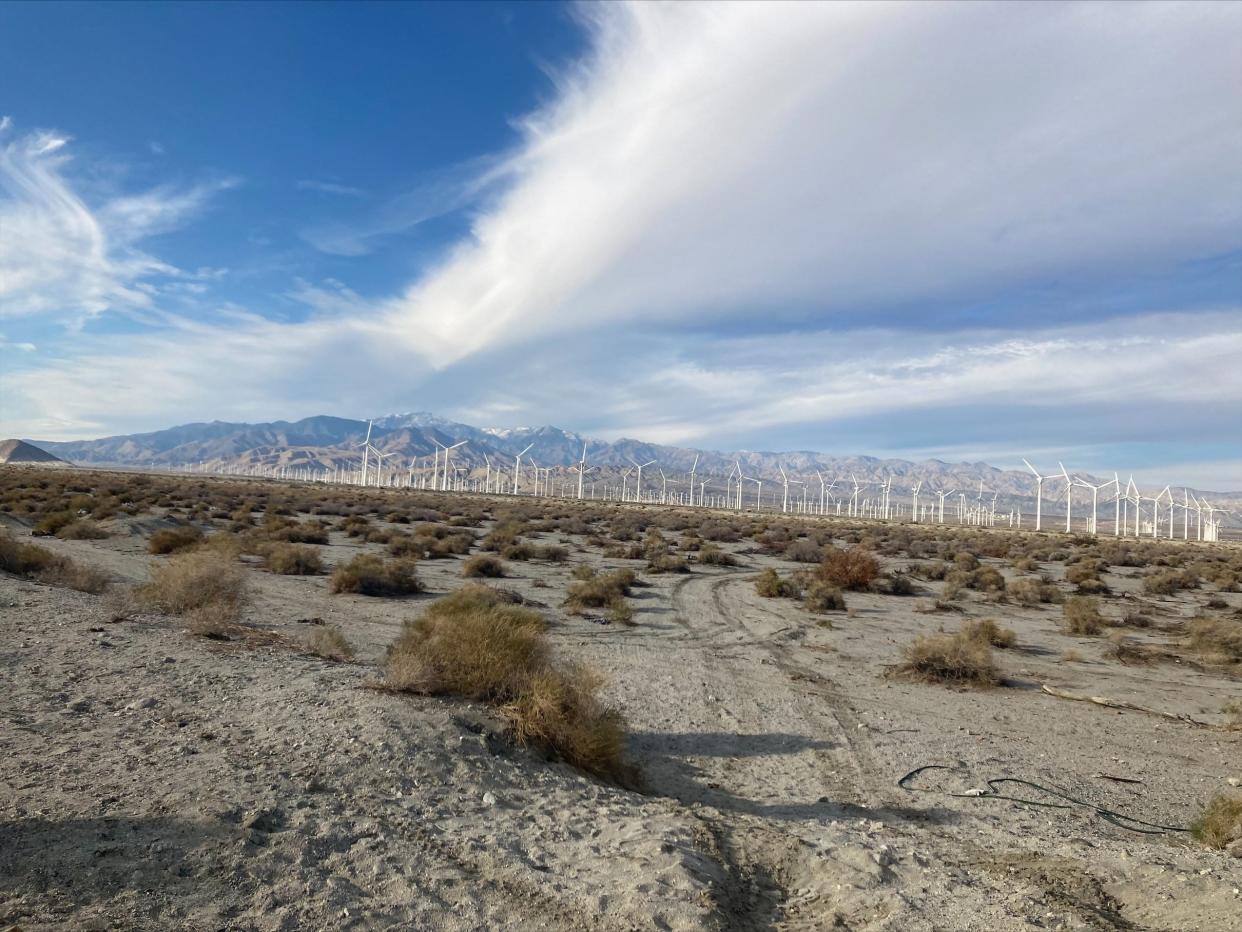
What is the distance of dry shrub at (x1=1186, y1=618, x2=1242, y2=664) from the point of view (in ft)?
65.9

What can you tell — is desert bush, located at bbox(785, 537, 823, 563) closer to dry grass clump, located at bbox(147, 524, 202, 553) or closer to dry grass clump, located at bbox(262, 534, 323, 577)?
dry grass clump, located at bbox(262, 534, 323, 577)

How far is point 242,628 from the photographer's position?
14516mm

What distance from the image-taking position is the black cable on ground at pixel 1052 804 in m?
9.37

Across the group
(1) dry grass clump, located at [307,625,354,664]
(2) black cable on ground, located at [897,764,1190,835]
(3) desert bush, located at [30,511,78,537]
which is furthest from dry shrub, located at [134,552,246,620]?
(3) desert bush, located at [30,511,78,537]

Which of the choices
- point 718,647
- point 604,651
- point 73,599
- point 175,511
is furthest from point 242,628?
point 175,511

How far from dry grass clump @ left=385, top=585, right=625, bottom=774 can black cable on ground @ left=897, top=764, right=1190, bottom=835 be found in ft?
13.5

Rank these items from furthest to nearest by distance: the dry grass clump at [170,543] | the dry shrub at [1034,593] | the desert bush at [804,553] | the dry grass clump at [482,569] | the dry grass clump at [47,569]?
the desert bush at [804,553] < the dry shrub at [1034,593] < the dry grass clump at [482,569] < the dry grass clump at [170,543] < the dry grass clump at [47,569]

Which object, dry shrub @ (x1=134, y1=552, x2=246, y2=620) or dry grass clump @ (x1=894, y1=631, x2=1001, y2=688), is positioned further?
dry grass clump @ (x1=894, y1=631, x2=1001, y2=688)

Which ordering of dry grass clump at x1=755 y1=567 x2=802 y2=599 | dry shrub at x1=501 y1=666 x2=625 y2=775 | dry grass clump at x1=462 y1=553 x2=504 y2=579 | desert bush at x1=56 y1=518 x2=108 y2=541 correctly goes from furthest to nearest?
desert bush at x1=56 y1=518 x2=108 y2=541 < dry grass clump at x1=462 y1=553 x2=504 y2=579 < dry grass clump at x1=755 y1=567 x2=802 y2=599 < dry shrub at x1=501 y1=666 x2=625 y2=775

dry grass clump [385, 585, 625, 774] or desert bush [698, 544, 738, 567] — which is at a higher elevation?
dry grass clump [385, 585, 625, 774]

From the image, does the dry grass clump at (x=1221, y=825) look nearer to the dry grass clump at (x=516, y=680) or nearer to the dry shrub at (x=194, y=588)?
the dry grass clump at (x=516, y=680)

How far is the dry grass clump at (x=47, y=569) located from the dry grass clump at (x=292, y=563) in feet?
27.6

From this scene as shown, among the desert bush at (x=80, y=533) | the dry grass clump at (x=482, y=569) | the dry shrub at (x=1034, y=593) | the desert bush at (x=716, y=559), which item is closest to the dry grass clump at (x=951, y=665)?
the dry shrub at (x=1034, y=593)

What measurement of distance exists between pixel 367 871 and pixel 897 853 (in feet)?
16.4
